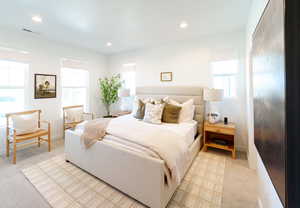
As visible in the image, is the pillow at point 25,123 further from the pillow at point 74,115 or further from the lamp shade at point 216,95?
the lamp shade at point 216,95

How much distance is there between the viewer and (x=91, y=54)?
184 inches

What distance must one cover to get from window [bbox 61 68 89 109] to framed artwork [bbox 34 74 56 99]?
305mm

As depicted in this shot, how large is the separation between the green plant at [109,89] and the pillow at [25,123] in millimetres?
2139

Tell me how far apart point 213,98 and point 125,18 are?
2.39 meters

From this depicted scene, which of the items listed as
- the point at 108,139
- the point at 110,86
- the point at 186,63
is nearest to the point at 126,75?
the point at 110,86

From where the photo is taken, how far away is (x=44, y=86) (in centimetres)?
359

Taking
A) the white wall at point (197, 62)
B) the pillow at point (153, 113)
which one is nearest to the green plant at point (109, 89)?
the white wall at point (197, 62)

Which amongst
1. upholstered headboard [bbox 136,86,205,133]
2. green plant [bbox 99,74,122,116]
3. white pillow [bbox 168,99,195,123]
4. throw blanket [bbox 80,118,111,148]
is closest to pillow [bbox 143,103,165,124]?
white pillow [bbox 168,99,195,123]

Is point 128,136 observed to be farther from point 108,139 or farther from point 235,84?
point 235,84

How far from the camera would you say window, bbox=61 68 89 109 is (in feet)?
13.5

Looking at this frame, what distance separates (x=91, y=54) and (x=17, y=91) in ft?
7.58

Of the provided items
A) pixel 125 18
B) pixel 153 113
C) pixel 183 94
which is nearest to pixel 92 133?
pixel 153 113

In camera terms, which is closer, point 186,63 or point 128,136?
point 128,136

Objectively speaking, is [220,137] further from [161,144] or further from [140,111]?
Answer: [161,144]
